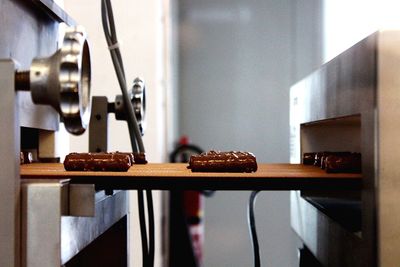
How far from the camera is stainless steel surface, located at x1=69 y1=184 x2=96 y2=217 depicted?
0.55 metres

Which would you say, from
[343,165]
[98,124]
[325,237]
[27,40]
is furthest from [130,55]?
[343,165]

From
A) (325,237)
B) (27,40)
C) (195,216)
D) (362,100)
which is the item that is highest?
(27,40)

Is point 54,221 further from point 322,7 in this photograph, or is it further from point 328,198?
point 322,7

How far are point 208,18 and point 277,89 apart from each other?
2.12ft

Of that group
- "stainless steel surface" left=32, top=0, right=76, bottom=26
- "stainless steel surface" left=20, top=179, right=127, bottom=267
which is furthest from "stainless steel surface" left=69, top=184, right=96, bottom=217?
"stainless steel surface" left=32, top=0, right=76, bottom=26

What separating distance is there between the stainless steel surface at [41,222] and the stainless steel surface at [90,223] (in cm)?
1

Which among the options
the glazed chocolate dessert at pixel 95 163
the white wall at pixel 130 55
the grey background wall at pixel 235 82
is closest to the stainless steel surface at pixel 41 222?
the glazed chocolate dessert at pixel 95 163

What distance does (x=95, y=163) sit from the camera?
2.26 feet

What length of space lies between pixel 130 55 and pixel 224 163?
54.2 inches

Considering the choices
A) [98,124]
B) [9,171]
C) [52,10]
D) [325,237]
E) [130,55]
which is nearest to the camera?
[9,171]

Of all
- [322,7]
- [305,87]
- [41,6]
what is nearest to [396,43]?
[305,87]

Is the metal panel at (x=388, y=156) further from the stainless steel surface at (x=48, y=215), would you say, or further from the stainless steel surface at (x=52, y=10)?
the stainless steel surface at (x=52, y=10)

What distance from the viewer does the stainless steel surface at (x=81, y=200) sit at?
1.81ft

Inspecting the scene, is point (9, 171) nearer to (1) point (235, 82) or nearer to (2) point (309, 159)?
(2) point (309, 159)
